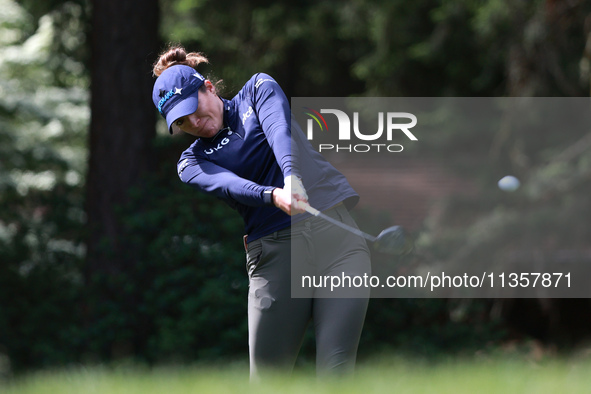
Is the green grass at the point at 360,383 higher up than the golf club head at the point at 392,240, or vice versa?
the golf club head at the point at 392,240

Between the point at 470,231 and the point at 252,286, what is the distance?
5919 millimetres

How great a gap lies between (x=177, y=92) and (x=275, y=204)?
2.38 feet

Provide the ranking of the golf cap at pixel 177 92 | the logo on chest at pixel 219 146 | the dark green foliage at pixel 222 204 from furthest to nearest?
the dark green foliage at pixel 222 204 < the logo on chest at pixel 219 146 < the golf cap at pixel 177 92

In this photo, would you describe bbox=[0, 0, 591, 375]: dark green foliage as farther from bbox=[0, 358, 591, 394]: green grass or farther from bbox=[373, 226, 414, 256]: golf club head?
bbox=[0, 358, 591, 394]: green grass

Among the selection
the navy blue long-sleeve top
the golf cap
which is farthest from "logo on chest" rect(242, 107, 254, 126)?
the golf cap

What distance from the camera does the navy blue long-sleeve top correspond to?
354 centimetres

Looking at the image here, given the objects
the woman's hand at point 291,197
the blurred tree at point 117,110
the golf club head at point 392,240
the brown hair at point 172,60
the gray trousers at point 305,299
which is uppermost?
the blurred tree at point 117,110

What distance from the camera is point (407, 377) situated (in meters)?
4.45

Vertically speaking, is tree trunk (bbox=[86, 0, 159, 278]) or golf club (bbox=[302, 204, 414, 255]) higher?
tree trunk (bbox=[86, 0, 159, 278])

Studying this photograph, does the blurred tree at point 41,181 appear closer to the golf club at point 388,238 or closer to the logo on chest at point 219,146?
the logo on chest at point 219,146

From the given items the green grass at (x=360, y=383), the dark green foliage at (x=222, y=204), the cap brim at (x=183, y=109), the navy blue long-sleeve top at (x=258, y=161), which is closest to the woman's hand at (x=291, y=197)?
the navy blue long-sleeve top at (x=258, y=161)

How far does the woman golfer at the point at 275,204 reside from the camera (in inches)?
135

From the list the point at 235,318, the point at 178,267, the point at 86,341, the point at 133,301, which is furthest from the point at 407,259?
the point at 86,341

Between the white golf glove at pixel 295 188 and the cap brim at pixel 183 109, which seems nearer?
the white golf glove at pixel 295 188
